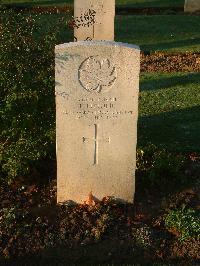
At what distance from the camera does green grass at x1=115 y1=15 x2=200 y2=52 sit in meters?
13.4

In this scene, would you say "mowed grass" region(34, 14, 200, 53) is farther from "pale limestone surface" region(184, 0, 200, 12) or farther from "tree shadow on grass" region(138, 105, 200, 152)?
"tree shadow on grass" region(138, 105, 200, 152)

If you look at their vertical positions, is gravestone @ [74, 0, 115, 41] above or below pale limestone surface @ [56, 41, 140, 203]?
above

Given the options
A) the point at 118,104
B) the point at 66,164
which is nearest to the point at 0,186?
the point at 66,164

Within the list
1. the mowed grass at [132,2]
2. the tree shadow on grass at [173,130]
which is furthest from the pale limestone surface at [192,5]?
the tree shadow on grass at [173,130]

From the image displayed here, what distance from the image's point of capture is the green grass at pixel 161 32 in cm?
1342

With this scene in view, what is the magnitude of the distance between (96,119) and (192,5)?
41.7ft

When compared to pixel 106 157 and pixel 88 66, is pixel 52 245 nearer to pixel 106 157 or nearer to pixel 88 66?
pixel 106 157

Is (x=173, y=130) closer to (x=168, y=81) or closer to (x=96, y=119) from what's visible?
(x=168, y=81)

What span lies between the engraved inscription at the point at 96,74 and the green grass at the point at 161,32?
7668mm

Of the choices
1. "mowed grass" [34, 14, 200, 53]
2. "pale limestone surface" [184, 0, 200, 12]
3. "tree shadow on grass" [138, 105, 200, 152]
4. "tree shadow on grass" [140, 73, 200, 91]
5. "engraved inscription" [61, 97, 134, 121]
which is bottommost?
"tree shadow on grass" [138, 105, 200, 152]

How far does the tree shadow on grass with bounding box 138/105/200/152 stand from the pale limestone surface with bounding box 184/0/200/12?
9.01 m

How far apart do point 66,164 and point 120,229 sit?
3.11ft

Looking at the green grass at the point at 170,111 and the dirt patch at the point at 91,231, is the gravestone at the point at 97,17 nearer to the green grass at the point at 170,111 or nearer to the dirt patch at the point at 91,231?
the green grass at the point at 170,111

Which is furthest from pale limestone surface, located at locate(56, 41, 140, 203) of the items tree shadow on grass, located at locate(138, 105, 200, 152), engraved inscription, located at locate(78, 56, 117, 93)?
tree shadow on grass, located at locate(138, 105, 200, 152)
